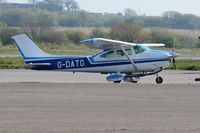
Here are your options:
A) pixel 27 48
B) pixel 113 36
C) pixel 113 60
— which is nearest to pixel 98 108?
pixel 113 60

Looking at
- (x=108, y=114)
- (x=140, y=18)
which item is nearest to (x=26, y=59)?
(x=108, y=114)

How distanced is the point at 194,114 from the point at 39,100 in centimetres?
488

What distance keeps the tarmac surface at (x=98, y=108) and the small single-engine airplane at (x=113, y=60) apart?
17.9 feet

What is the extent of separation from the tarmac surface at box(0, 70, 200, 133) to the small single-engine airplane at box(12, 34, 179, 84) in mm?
5468

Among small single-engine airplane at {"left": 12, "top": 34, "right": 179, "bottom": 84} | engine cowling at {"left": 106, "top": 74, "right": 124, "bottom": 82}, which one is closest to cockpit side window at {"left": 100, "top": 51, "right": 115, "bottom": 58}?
small single-engine airplane at {"left": 12, "top": 34, "right": 179, "bottom": 84}

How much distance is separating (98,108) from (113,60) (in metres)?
14.0

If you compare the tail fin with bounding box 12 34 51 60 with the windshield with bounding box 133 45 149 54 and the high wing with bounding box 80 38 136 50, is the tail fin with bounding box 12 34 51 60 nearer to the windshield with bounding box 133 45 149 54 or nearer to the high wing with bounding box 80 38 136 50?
the high wing with bounding box 80 38 136 50

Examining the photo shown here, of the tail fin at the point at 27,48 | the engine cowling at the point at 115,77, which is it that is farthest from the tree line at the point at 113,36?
the engine cowling at the point at 115,77

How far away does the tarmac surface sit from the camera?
1529cm

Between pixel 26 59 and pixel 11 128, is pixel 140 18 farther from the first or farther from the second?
pixel 11 128

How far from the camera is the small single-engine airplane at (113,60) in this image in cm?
3262

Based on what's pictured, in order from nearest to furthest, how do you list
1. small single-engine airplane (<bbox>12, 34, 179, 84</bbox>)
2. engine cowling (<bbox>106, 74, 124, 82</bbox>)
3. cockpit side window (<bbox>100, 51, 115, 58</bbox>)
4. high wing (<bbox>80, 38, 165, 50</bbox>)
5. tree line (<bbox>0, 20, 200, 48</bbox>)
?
engine cowling (<bbox>106, 74, 124, 82</bbox>) < small single-engine airplane (<bbox>12, 34, 179, 84</bbox>) < high wing (<bbox>80, 38, 165, 50</bbox>) < cockpit side window (<bbox>100, 51, 115, 58</bbox>) < tree line (<bbox>0, 20, 200, 48</bbox>)

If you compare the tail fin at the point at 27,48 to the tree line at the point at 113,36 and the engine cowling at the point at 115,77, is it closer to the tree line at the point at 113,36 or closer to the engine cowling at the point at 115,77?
the engine cowling at the point at 115,77

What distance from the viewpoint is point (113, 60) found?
32.9m
